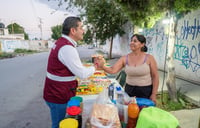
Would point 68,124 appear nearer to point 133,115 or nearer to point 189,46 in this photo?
point 133,115

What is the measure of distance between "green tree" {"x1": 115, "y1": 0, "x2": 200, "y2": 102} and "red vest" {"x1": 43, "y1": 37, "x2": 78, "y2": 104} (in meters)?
2.68

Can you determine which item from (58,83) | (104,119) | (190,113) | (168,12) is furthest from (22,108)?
(168,12)

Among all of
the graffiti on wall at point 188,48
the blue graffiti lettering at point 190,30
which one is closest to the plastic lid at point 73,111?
the graffiti on wall at point 188,48

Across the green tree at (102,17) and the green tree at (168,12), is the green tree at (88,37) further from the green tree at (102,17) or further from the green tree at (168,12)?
the green tree at (168,12)

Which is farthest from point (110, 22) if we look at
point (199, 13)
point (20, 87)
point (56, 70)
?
point (56, 70)

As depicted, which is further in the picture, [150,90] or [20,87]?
[20,87]

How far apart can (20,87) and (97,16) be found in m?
7.18

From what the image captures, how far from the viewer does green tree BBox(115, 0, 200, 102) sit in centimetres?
Result: 329

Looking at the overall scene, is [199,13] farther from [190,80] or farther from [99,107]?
[99,107]

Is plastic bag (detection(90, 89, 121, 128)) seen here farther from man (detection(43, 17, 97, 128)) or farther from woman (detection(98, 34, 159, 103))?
woman (detection(98, 34, 159, 103))

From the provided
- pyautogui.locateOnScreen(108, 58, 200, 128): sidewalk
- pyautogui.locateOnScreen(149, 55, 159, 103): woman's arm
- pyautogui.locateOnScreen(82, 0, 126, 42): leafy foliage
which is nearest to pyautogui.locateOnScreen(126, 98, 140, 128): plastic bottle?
pyautogui.locateOnScreen(149, 55, 159, 103): woman's arm

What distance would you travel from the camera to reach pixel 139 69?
223cm

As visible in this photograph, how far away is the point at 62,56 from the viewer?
1.51 metres

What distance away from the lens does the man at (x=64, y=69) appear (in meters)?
1.52
